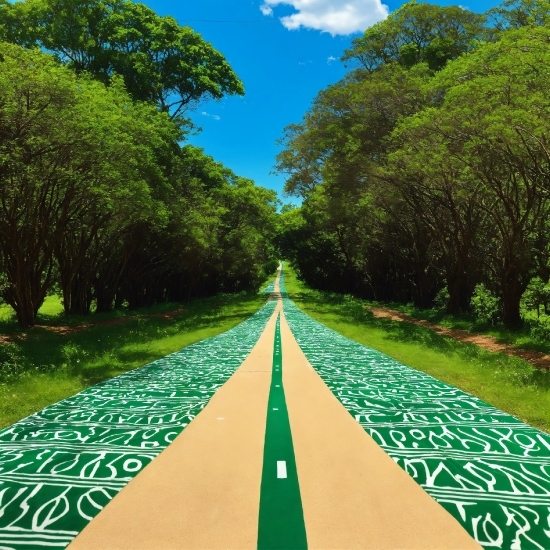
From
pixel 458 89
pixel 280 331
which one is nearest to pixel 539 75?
pixel 458 89

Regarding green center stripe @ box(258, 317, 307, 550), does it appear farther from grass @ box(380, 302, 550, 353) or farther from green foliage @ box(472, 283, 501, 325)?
green foliage @ box(472, 283, 501, 325)

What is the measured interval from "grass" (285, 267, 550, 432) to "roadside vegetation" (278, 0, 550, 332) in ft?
9.59

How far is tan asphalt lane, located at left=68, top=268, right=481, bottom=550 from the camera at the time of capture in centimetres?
282

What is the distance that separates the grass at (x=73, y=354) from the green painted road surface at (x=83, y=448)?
1.82 feet

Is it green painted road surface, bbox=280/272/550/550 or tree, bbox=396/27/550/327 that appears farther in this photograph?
tree, bbox=396/27/550/327

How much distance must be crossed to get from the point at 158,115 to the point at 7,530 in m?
18.6

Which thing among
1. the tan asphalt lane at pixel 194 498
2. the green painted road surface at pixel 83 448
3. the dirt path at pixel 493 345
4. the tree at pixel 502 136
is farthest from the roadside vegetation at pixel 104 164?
the dirt path at pixel 493 345

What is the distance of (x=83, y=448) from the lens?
428 cm

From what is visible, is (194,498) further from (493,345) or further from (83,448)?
(493,345)

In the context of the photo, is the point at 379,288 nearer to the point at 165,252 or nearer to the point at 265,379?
the point at 165,252

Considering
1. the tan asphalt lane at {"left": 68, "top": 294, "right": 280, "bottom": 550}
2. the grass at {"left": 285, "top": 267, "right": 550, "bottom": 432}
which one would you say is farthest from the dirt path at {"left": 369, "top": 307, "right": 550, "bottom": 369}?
the tan asphalt lane at {"left": 68, "top": 294, "right": 280, "bottom": 550}

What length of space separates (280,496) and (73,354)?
9.34 metres

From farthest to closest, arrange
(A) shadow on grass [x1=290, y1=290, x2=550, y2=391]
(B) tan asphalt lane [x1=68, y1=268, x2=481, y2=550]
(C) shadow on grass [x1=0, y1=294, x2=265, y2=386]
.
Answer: (C) shadow on grass [x1=0, y1=294, x2=265, y2=386] → (A) shadow on grass [x1=290, y1=290, x2=550, y2=391] → (B) tan asphalt lane [x1=68, y1=268, x2=481, y2=550]

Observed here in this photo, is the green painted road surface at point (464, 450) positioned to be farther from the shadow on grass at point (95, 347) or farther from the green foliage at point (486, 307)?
the green foliage at point (486, 307)
